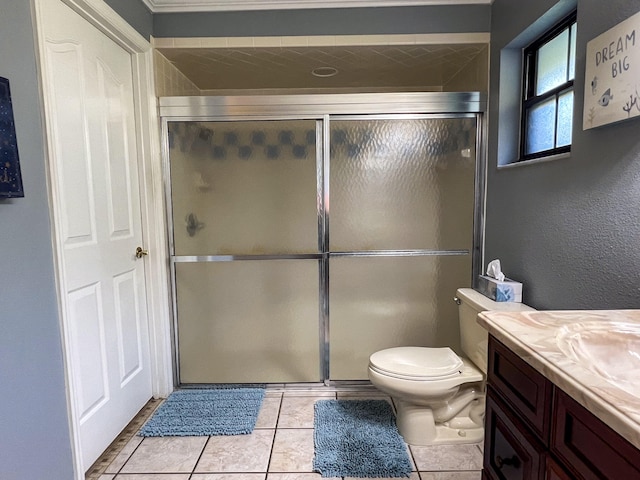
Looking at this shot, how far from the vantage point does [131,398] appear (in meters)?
1.95

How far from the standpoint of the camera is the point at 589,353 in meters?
0.87

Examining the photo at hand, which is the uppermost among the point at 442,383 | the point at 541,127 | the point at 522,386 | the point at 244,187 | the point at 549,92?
the point at 549,92

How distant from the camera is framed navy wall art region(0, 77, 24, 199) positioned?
42.0 inches

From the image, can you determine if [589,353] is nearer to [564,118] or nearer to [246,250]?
[564,118]

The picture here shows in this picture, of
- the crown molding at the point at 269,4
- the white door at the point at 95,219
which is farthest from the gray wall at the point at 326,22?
the white door at the point at 95,219

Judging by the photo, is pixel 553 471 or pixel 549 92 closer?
pixel 553 471

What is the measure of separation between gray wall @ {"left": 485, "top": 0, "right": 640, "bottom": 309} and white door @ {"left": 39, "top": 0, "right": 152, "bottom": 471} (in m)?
1.92

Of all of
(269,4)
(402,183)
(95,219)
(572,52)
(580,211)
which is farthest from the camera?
(402,183)

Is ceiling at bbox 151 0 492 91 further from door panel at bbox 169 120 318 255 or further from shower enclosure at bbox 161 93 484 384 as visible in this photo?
door panel at bbox 169 120 318 255

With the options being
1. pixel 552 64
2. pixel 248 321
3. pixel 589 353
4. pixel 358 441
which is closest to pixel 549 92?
pixel 552 64

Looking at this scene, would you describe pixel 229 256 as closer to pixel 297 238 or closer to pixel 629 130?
pixel 297 238

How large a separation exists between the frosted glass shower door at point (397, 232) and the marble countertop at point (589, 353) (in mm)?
1179

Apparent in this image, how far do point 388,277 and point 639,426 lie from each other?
5.56 feet

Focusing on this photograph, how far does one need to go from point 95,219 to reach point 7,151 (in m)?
0.57
